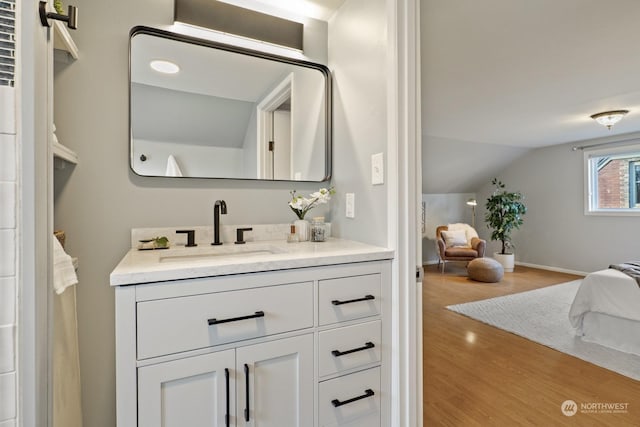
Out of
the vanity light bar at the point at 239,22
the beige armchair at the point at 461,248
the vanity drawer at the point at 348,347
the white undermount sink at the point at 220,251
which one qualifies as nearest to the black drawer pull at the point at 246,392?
the vanity drawer at the point at 348,347

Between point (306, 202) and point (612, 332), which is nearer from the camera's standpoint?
point (306, 202)

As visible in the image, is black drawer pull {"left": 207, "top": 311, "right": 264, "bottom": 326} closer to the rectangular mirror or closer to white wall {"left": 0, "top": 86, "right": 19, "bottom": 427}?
white wall {"left": 0, "top": 86, "right": 19, "bottom": 427}

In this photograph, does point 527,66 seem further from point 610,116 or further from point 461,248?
point 461,248

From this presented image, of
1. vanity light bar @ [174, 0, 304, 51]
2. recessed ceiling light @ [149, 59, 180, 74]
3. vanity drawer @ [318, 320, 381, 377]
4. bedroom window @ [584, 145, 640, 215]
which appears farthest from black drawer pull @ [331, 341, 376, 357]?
bedroom window @ [584, 145, 640, 215]

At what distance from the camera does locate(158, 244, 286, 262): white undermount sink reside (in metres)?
1.35

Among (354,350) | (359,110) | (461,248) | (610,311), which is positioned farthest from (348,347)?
(461,248)

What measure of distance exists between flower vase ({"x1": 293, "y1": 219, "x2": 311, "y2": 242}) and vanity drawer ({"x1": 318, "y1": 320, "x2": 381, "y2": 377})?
23.8 inches

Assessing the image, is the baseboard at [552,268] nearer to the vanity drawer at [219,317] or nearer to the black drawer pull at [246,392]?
the vanity drawer at [219,317]

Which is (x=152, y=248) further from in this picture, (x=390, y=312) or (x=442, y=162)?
(x=442, y=162)

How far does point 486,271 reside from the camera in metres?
4.77

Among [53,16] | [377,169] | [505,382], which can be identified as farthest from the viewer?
[505,382]

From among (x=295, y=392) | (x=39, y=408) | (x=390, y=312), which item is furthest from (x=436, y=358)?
(x=39, y=408)

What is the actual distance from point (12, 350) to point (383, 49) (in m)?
1.60

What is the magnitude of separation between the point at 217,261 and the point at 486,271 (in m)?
4.85
